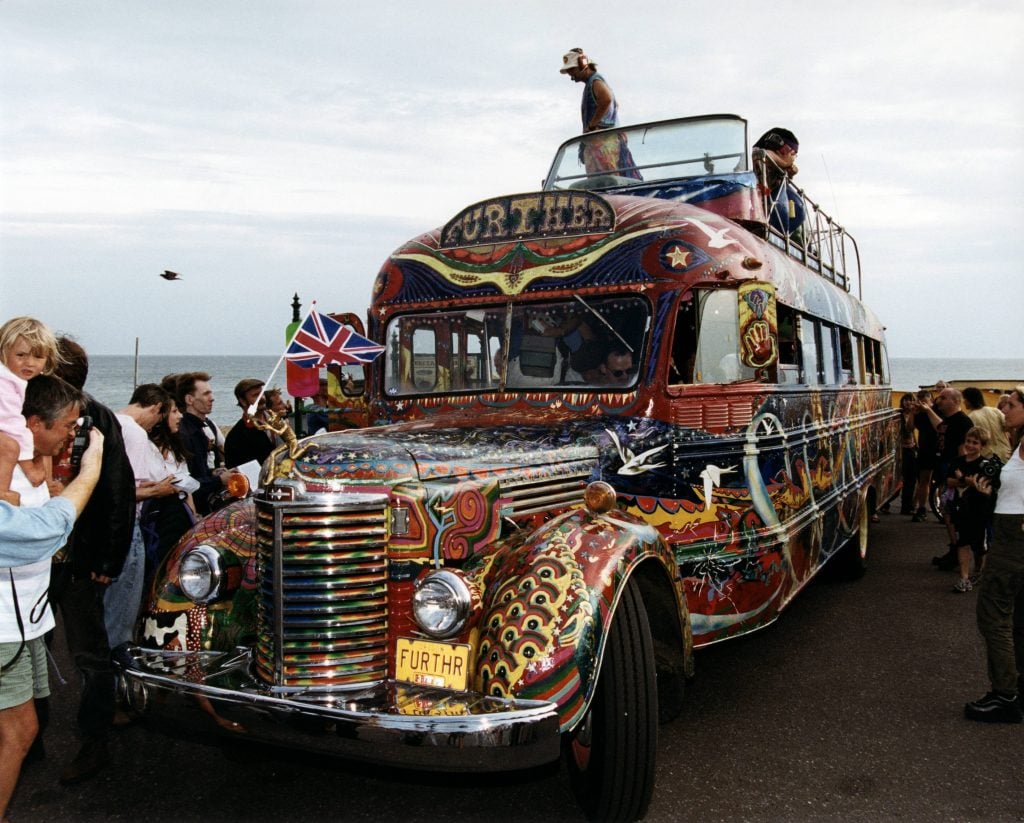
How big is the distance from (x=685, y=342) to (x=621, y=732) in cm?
209

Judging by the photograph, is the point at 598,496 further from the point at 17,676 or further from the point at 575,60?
the point at 575,60

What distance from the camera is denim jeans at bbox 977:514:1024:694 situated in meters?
4.63

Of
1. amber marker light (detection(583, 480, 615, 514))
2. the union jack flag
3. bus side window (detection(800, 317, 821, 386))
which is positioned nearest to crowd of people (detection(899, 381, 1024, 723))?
bus side window (detection(800, 317, 821, 386))

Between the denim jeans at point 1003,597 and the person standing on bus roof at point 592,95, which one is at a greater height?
the person standing on bus roof at point 592,95

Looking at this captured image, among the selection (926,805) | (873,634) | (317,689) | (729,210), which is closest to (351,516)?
(317,689)

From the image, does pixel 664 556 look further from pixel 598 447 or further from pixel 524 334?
pixel 524 334

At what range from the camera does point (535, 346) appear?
4.86 m

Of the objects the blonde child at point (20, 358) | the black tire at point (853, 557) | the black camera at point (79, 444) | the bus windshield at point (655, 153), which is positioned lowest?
the black tire at point (853, 557)

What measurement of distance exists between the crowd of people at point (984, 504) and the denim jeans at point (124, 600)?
14.1 ft

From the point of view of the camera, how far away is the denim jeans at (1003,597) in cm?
463

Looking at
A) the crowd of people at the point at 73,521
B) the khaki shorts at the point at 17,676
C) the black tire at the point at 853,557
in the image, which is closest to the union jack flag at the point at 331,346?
the crowd of people at the point at 73,521

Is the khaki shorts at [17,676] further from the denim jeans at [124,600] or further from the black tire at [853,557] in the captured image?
the black tire at [853,557]

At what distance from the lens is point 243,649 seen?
11.9 feet

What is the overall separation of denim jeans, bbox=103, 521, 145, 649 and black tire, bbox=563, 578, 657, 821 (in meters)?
2.28
